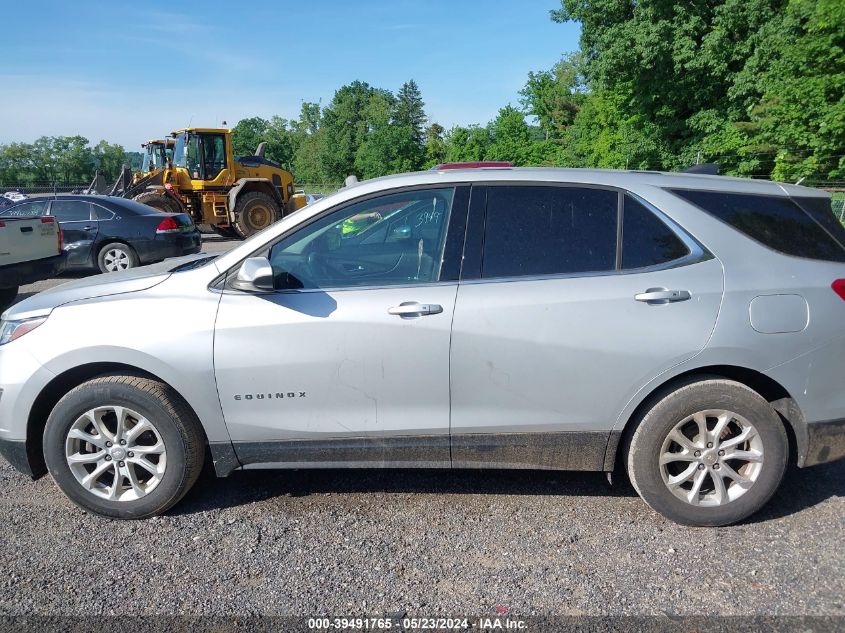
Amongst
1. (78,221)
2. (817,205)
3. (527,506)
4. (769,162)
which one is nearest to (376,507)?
Result: (527,506)

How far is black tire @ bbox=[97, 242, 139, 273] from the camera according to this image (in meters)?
11.8

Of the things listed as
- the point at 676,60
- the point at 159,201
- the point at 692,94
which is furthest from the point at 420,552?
the point at 692,94

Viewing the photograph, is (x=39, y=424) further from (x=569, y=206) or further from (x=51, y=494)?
(x=569, y=206)

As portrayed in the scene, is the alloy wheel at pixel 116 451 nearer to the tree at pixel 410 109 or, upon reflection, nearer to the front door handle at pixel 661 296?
the front door handle at pixel 661 296

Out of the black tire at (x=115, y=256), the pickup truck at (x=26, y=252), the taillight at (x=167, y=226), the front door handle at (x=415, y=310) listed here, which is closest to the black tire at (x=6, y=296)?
the pickup truck at (x=26, y=252)

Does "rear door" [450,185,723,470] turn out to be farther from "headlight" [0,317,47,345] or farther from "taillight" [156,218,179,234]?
"taillight" [156,218,179,234]

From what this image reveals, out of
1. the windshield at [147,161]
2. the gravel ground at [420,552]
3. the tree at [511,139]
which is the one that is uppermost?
the tree at [511,139]

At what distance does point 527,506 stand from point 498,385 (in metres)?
0.81

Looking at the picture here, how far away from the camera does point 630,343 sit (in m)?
3.13

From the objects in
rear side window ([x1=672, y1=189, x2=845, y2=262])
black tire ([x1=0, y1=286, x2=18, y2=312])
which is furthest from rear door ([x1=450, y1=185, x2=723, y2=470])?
black tire ([x1=0, y1=286, x2=18, y2=312])

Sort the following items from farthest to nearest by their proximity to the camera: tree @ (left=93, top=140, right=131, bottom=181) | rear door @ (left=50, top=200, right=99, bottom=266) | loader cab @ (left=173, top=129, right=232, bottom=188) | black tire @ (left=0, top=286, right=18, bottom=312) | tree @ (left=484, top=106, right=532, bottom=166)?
1. tree @ (left=93, top=140, right=131, bottom=181)
2. tree @ (left=484, top=106, right=532, bottom=166)
3. loader cab @ (left=173, top=129, right=232, bottom=188)
4. rear door @ (left=50, top=200, right=99, bottom=266)
5. black tire @ (left=0, top=286, right=18, bottom=312)

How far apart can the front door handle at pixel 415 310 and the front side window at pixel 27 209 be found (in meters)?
11.1

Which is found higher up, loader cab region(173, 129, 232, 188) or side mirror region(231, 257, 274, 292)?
loader cab region(173, 129, 232, 188)

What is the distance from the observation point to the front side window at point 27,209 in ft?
39.1
